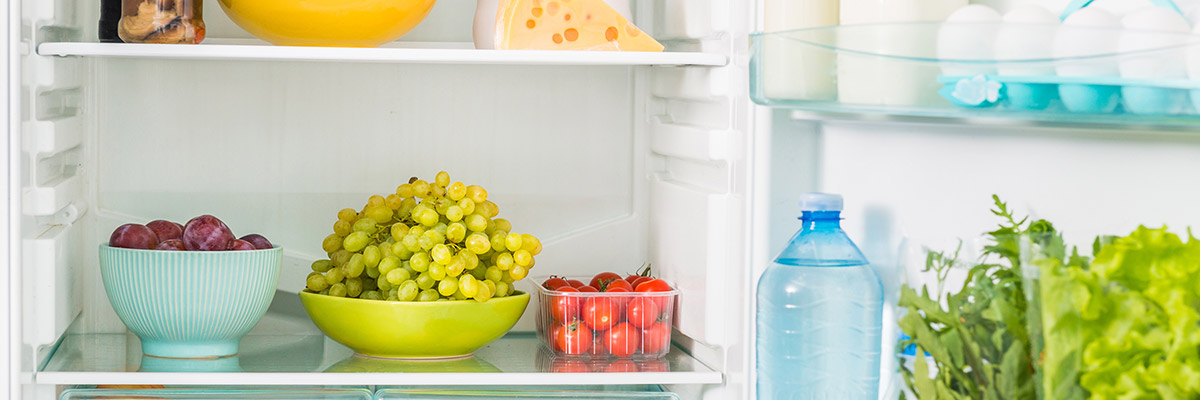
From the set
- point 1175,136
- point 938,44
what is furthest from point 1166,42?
point 938,44

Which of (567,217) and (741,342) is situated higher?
(567,217)

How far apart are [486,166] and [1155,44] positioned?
3.89 feet

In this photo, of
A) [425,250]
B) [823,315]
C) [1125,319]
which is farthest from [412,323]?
[1125,319]

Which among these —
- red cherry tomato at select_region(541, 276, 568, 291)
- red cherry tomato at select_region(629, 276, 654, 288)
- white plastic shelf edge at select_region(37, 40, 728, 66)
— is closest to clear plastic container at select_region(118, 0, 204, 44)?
white plastic shelf edge at select_region(37, 40, 728, 66)

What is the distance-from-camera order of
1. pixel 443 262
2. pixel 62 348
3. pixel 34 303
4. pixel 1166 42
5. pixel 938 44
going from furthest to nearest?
pixel 62 348
pixel 443 262
pixel 34 303
pixel 938 44
pixel 1166 42

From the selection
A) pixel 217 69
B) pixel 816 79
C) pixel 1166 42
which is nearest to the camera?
pixel 1166 42

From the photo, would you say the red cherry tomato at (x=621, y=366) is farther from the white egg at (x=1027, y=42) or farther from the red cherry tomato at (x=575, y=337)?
the white egg at (x=1027, y=42)

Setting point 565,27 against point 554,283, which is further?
point 554,283

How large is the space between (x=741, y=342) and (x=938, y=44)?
0.59 m

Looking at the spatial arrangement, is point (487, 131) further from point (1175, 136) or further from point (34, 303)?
point (1175, 136)

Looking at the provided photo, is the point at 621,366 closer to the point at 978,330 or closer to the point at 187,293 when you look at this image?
the point at 187,293

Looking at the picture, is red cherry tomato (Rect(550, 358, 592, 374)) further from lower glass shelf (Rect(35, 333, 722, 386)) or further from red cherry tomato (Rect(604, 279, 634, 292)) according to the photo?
red cherry tomato (Rect(604, 279, 634, 292))

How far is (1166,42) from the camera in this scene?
74 cm

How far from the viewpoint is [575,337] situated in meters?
1.54
